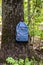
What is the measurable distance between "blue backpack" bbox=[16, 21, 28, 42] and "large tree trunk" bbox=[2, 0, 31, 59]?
0.12 meters

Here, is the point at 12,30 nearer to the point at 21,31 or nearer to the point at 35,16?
the point at 21,31

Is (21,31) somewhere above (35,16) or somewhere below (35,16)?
below

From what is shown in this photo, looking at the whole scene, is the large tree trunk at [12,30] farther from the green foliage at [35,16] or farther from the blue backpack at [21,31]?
the green foliage at [35,16]

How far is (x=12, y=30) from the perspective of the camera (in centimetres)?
565

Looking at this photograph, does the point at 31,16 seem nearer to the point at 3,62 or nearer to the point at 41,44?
the point at 3,62

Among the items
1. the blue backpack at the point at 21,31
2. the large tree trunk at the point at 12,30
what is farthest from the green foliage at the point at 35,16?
the large tree trunk at the point at 12,30

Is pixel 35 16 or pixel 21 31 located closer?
pixel 21 31

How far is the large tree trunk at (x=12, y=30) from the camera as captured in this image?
558 cm

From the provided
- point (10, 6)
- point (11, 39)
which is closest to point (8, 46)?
point (11, 39)

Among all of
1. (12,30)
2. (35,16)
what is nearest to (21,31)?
(12,30)

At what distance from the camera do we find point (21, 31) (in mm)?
5555

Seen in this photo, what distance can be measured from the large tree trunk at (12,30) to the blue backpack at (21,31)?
12 centimetres

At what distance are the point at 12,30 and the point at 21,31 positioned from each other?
224 millimetres

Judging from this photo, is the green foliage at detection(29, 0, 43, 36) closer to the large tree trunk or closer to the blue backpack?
the blue backpack
